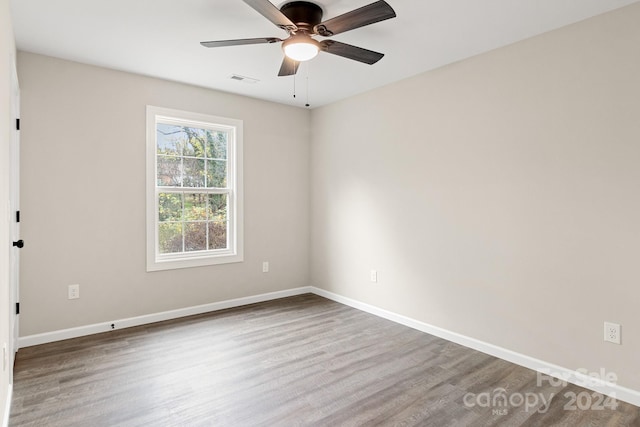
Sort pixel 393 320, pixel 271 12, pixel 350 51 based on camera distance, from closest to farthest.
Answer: pixel 271 12 < pixel 350 51 < pixel 393 320

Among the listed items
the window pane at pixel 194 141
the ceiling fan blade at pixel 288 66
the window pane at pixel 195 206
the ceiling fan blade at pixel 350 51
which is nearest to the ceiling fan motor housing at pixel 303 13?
the ceiling fan blade at pixel 350 51

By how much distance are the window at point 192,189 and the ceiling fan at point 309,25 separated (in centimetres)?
177

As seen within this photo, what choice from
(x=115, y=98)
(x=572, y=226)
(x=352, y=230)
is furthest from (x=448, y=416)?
(x=115, y=98)

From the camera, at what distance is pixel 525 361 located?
2.76 metres

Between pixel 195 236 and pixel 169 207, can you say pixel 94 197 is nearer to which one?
pixel 169 207

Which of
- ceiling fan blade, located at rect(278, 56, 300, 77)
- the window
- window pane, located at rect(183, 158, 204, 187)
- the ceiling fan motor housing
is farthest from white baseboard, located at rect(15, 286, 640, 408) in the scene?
the ceiling fan motor housing

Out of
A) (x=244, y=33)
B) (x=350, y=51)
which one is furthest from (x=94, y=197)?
(x=350, y=51)

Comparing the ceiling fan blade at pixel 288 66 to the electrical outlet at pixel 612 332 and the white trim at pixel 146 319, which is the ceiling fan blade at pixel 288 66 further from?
the electrical outlet at pixel 612 332

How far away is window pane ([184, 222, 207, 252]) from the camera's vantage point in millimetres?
4027

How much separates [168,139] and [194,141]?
28cm

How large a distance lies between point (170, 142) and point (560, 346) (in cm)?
404

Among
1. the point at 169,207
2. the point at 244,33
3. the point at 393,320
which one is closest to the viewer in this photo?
the point at 244,33

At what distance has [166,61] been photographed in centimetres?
325

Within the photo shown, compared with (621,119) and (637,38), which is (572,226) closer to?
(621,119)
